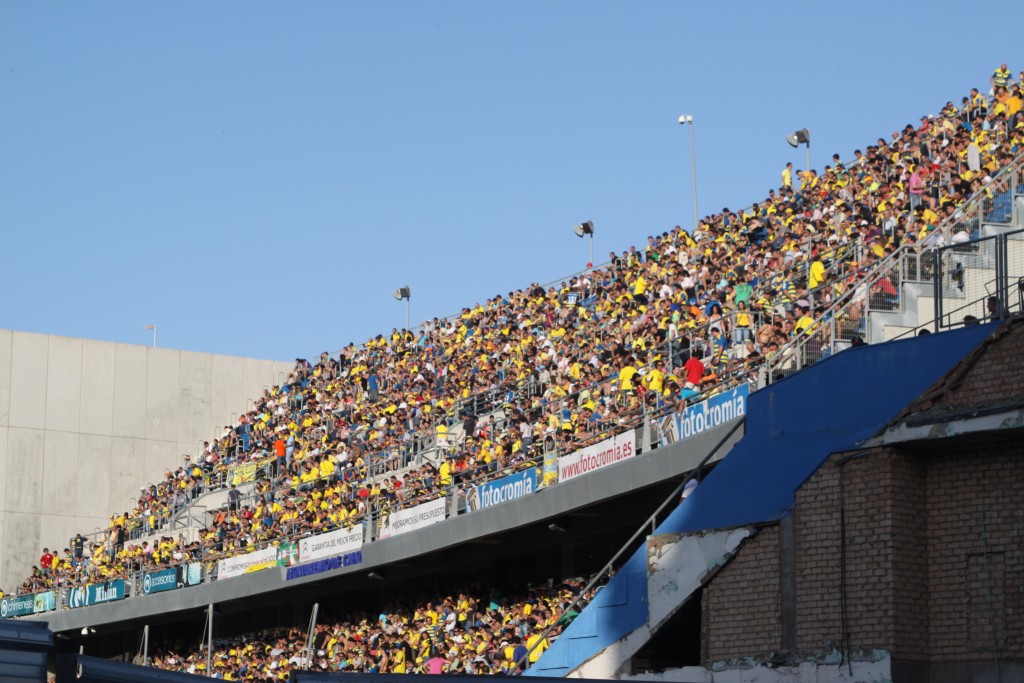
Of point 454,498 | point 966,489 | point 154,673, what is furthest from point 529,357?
point 154,673

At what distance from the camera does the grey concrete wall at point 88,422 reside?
49500 mm

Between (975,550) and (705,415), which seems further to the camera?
(705,415)

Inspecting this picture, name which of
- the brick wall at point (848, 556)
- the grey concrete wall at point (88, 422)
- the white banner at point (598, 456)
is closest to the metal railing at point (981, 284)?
the brick wall at point (848, 556)

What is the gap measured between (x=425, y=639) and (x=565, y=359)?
643cm

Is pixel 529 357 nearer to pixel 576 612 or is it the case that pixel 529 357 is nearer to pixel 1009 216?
pixel 576 612

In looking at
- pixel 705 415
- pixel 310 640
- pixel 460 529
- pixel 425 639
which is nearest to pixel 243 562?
pixel 310 640

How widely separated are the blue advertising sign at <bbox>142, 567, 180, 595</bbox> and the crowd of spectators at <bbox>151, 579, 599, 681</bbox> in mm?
2138

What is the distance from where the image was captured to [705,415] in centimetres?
2178

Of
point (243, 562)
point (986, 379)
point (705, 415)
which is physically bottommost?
point (243, 562)

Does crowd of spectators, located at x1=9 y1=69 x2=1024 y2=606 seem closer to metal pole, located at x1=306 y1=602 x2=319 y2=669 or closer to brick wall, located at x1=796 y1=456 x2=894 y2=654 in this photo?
metal pole, located at x1=306 y1=602 x2=319 y2=669

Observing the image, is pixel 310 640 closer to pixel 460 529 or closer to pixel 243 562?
pixel 243 562

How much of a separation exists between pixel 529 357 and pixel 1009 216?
15750mm

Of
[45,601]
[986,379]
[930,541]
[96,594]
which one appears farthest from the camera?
[45,601]

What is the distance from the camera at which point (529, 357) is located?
116 feet
